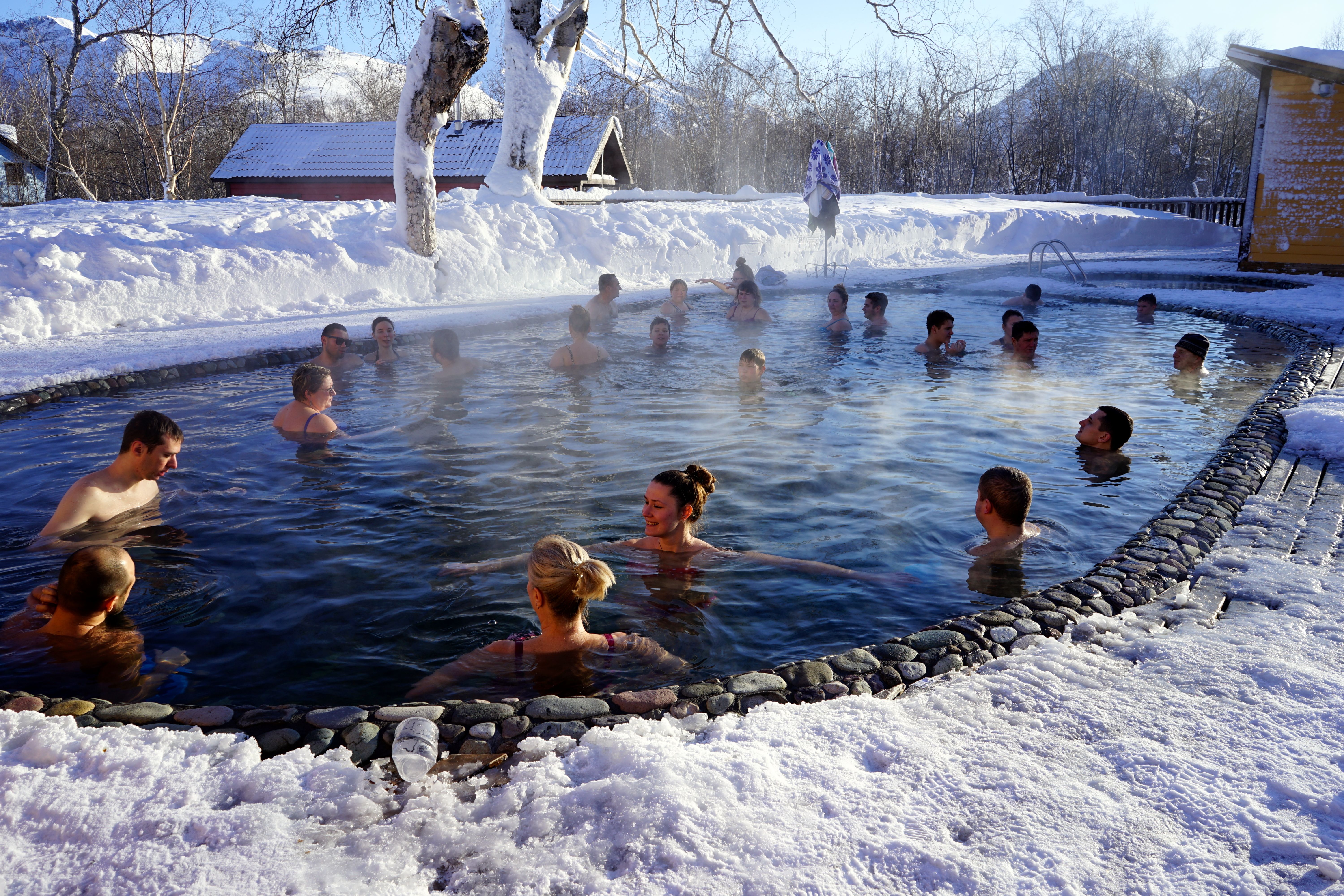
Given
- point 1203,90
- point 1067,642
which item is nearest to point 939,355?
point 1067,642

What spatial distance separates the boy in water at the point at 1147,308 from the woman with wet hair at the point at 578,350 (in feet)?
23.5

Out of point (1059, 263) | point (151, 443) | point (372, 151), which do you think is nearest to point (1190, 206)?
point (1059, 263)

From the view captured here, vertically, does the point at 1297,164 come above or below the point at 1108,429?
above

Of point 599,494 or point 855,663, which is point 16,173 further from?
point 855,663

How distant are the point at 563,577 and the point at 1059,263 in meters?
17.8

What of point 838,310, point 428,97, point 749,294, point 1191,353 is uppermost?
point 428,97

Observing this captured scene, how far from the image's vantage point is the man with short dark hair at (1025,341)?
8.81 metres

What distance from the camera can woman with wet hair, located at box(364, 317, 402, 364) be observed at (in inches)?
319

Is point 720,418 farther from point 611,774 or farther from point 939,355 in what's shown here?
point 611,774

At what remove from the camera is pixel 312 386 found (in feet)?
19.7

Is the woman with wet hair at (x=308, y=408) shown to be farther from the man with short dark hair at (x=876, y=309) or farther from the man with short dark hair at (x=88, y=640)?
the man with short dark hair at (x=876, y=309)

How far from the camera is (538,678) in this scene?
311 cm

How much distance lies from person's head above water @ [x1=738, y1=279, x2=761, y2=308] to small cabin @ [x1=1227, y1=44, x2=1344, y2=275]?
31.9ft

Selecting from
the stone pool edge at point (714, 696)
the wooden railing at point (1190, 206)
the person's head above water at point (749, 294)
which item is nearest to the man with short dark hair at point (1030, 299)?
the person's head above water at point (749, 294)
